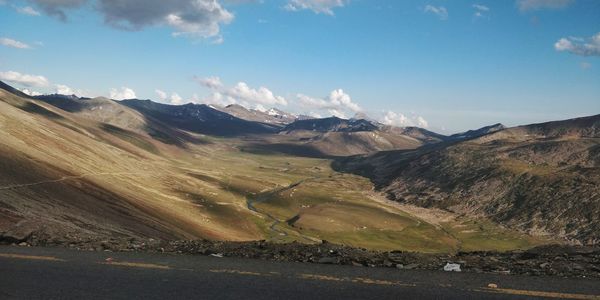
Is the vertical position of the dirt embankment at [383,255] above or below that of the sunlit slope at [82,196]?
above

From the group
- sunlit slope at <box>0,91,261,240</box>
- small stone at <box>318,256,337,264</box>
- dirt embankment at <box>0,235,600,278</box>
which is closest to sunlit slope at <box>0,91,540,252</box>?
sunlit slope at <box>0,91,261,240</box>

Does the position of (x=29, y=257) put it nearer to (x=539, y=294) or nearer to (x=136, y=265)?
(x=136, y=265)

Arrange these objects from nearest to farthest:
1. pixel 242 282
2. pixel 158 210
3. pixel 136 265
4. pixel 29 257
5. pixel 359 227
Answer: pixel 242 282, pixel 136 265, pixel 29 257, pixel 158 210, pixel 359 227

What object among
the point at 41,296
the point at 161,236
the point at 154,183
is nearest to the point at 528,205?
the point at 154,183

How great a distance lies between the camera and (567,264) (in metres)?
18.3

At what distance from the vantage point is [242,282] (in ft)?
51.5

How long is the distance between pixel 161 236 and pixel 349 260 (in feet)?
175

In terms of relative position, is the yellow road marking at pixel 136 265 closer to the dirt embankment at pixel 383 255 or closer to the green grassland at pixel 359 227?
the dirt embankment at pixel 383 255

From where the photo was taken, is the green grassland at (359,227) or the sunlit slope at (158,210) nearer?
the sunlit slope at (158,210)

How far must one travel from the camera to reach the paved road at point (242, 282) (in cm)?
1425

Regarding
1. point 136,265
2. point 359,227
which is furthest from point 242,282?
point 359,227

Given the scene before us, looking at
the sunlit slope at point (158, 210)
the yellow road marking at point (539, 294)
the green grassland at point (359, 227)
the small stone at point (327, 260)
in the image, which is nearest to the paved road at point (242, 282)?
the yellow road marking at point (539, 294)

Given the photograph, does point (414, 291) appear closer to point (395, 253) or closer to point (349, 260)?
point (349, 260)

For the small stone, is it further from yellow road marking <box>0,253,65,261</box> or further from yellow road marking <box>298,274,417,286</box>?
yellow road marking <box>0,253,65,261</box>
